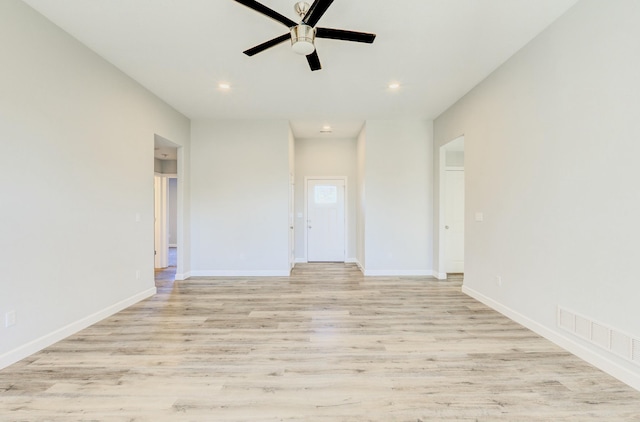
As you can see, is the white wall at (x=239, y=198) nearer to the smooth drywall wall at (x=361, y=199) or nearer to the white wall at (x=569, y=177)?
the smooth drywall wall at (x=361, y=199)

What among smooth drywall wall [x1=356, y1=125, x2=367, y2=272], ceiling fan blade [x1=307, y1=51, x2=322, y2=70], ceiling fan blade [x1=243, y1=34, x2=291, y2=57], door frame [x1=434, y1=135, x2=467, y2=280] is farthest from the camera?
smooth drywall wall [x1=356, y1=125, x2=367, y2=272]

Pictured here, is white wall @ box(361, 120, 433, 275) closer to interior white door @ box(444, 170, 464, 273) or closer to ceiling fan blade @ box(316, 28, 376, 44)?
interior white door @ box(444, 170, 464, 273)

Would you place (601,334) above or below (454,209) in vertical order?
below

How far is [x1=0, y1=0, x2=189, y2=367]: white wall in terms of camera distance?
2197 millimetres

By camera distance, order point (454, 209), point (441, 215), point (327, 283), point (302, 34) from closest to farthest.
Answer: point (302, 34), point (327, 283), point (441, 215), point (454, 209)

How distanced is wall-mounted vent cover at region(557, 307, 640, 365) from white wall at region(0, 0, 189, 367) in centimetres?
437

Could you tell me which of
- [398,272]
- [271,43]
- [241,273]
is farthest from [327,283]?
Result: [271,43]

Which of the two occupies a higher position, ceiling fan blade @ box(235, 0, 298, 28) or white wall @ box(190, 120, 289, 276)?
ceiling fan blade @ box(235, 0, 298, 28)

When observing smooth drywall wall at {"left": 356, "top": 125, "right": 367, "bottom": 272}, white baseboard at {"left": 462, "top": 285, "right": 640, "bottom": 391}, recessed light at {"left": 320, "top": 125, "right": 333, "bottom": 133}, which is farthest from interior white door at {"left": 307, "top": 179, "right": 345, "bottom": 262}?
white baseboard at {"left": 462, "top": 285, "right": 640, "bottom": 391}

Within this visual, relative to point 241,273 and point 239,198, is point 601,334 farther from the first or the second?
point 239,198

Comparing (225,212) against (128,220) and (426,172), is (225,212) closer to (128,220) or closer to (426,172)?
(128,220)

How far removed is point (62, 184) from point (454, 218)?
5.75m

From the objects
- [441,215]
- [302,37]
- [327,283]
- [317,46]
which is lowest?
[327,283]

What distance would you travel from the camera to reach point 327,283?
15.5 ft
